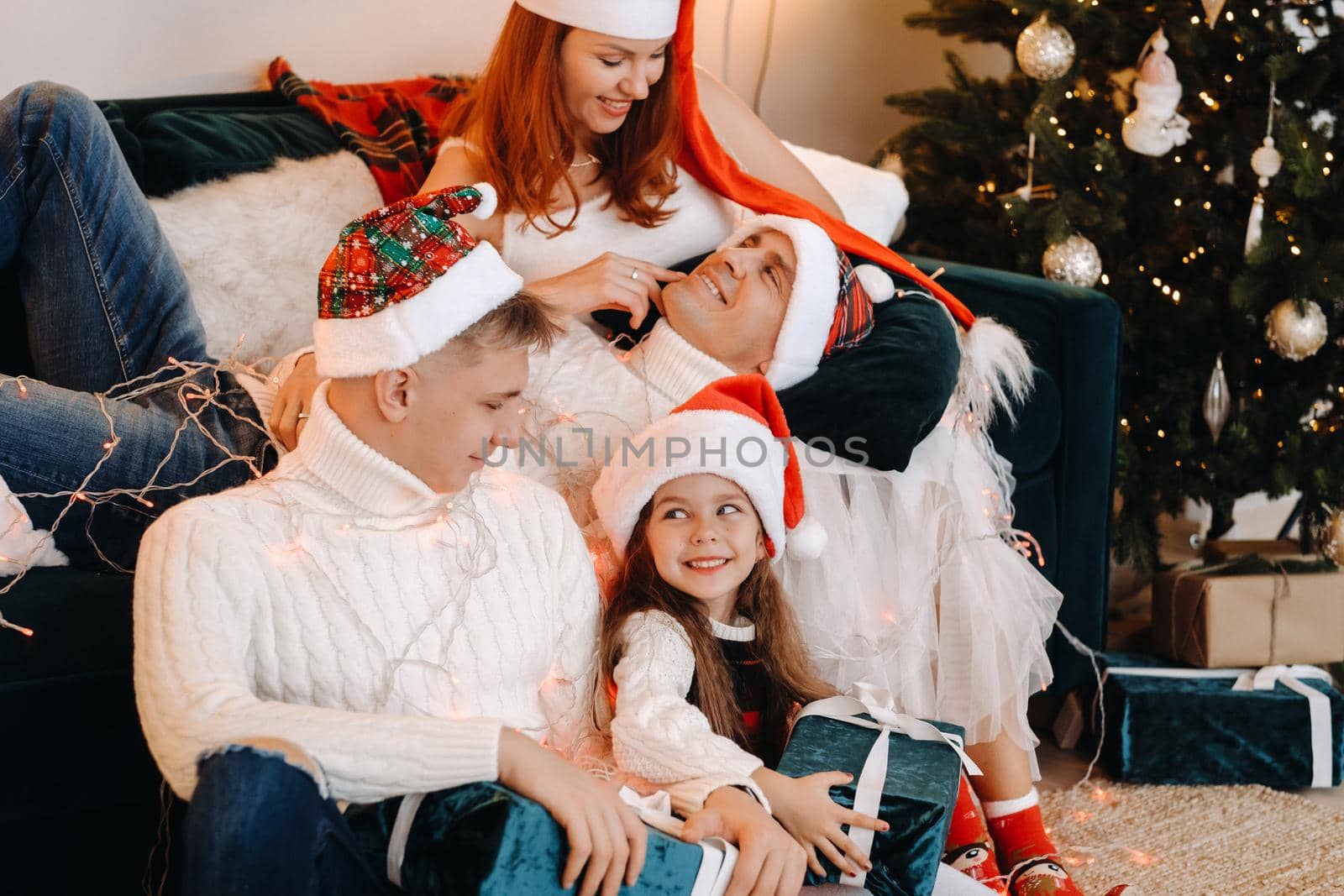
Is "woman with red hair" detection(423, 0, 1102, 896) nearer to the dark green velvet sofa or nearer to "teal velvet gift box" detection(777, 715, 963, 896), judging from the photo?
the dark green velvet sofa

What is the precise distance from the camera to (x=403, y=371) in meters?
1.26

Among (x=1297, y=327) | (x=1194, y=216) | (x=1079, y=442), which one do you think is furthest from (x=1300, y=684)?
(x=1194, y=216)

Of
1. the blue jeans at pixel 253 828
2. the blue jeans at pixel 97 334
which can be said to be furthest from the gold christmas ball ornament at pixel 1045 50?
the blue jeans at pixel 253 828

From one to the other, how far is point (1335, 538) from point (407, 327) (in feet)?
6.22

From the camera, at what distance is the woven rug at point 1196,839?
181cm

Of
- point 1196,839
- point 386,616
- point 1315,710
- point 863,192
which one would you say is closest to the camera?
point 386,616

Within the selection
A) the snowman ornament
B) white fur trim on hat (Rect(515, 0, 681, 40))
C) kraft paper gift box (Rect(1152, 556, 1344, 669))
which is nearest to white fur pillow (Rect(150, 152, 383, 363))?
white fur trim on hat (Rect(515, 0, 681, 40))

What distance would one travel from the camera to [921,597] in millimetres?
1767

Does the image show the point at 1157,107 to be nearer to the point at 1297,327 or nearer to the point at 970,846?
the point at 1297,327

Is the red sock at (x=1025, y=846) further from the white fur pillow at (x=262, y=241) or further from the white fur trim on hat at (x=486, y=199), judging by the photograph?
the white fur pillow at (x=262, y=241)

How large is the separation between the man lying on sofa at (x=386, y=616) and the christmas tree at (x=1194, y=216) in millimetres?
1563

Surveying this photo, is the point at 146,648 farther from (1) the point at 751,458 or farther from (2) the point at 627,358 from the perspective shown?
(2) the point at 627,358

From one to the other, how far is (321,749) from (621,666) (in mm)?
432

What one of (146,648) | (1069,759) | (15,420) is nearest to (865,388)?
(1069,759)
